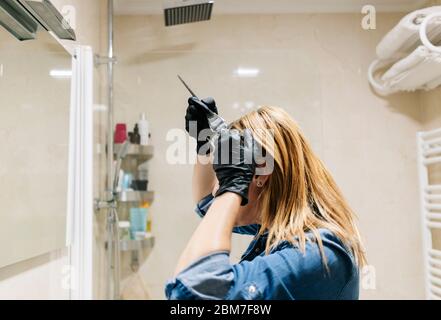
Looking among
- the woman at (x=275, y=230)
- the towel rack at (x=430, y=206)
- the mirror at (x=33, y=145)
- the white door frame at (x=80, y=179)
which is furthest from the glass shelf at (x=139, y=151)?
the towel rack at (x=430, y=206)

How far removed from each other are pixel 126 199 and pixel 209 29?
0.79 meters

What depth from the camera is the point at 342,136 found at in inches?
64.3

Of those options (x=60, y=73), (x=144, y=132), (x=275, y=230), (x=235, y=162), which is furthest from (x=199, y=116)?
(x=144, y=132)

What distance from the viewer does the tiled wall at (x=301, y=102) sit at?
1.51 meters

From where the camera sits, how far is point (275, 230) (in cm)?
67

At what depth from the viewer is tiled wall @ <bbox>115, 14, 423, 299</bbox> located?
4.96 feet

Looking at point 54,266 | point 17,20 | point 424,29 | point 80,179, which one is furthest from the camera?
point 424,29

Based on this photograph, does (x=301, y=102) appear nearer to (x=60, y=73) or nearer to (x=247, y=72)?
(x=247, y=72)

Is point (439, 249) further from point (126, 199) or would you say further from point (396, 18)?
point (126, 199)

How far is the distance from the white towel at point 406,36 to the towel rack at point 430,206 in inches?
13.8

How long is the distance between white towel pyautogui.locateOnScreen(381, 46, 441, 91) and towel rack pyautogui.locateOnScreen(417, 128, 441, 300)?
0.20 m

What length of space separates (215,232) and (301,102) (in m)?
1.06

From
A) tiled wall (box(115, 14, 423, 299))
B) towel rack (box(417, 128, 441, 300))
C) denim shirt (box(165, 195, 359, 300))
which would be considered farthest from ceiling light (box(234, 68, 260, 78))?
denim shirt (box(165, 195, 359, 300))

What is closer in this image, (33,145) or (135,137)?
(33,145)
